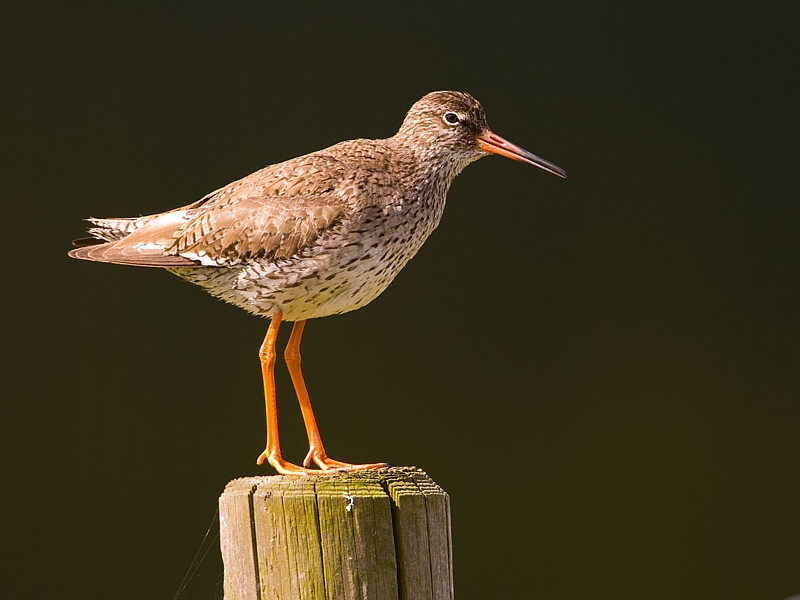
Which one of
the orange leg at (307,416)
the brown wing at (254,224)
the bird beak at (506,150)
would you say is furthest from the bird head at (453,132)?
the orange leg at (307,416)

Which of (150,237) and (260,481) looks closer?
(260,481)

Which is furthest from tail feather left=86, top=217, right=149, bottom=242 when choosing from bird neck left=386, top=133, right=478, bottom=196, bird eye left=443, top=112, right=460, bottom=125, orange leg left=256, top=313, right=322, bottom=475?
bird eye left=443, top=112, right=460, bottom=125

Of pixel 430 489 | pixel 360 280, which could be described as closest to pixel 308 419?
pixel 360 280

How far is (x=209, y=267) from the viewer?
2.87 m

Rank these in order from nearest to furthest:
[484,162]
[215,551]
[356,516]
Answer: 1. [356,516]
2. [215,551]
3. [484,162]

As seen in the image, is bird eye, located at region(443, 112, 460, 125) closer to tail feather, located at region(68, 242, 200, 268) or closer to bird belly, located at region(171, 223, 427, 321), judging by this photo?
bird belly, located at region(171, 223, 427, 321)

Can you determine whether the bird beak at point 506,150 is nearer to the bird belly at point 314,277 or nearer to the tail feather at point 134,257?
the bird belly at point 314,277

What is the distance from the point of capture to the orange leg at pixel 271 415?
272cm

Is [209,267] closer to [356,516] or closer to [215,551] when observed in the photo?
[215,551]

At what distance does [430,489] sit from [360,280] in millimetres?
828

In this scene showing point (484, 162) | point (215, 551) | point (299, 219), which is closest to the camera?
point (299, 219)

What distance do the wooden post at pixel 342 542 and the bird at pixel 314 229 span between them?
22.3 inches

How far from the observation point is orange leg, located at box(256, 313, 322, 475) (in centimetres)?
272

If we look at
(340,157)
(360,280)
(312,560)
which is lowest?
(312,560)
